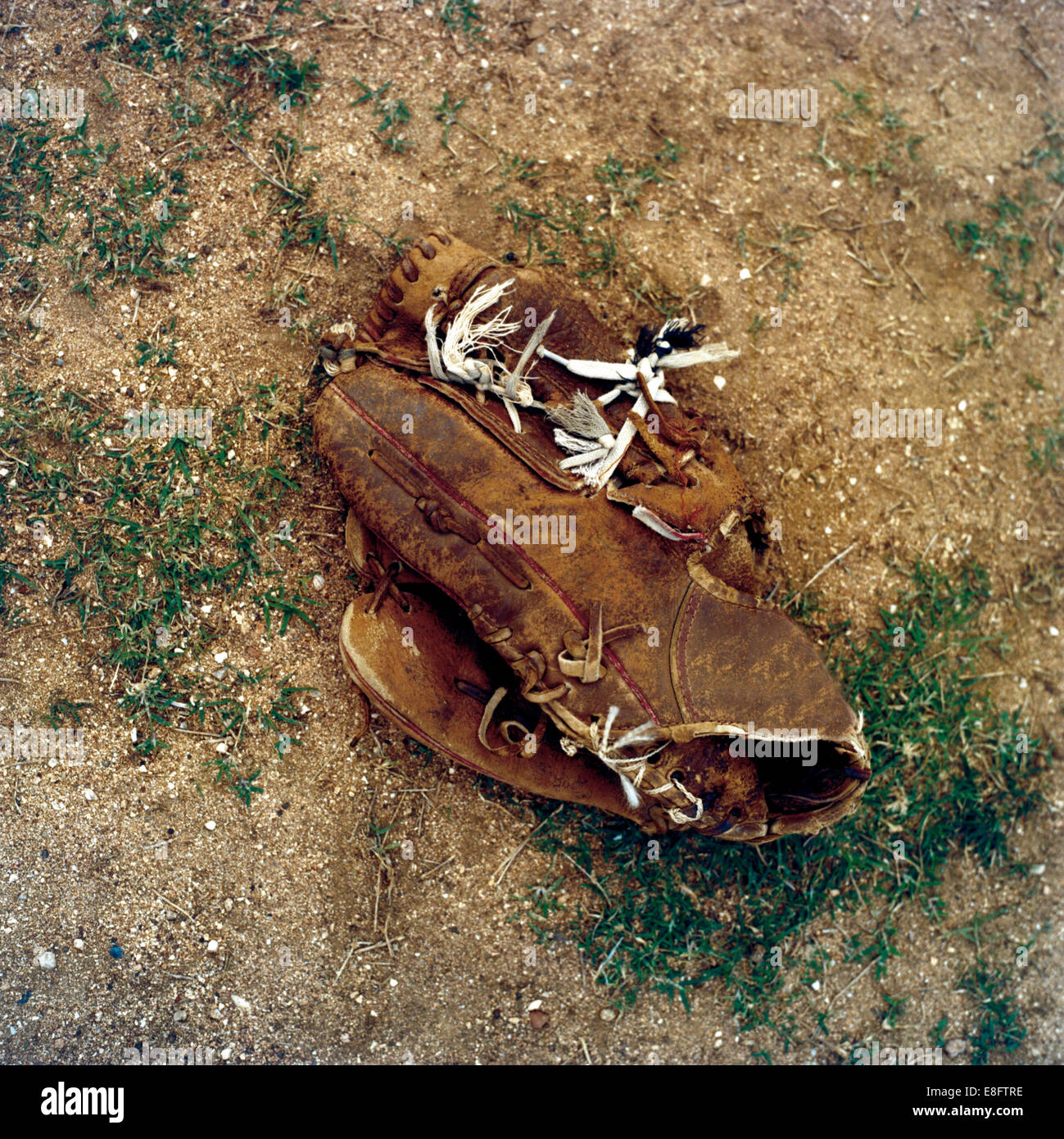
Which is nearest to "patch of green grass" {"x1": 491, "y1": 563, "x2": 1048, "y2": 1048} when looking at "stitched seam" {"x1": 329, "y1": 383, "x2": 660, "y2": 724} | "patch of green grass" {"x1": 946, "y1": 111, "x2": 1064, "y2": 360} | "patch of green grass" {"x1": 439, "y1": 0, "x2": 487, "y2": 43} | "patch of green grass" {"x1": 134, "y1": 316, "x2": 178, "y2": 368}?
"stitched seam" {"x1": 329, "y1": 383, "x2": 660, "y2": 724}

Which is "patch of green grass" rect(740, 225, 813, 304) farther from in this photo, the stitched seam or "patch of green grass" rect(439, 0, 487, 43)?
the stitched seam

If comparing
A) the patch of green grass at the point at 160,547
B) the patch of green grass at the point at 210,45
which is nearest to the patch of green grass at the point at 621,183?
the patch of green grass at the point at 210,45

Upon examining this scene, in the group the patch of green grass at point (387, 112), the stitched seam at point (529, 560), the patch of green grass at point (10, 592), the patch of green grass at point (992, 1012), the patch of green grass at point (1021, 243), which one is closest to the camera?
the stitched seam at point (529, 560)

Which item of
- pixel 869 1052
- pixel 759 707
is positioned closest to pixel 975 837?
pixel 869 1052

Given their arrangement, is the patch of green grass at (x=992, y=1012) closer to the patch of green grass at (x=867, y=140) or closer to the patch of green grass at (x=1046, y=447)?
the patch of green grass at (x=1046, y=447)

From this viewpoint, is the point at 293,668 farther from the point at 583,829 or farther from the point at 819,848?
the point at 819,848

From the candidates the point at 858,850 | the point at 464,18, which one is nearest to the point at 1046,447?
the point at 858,850
